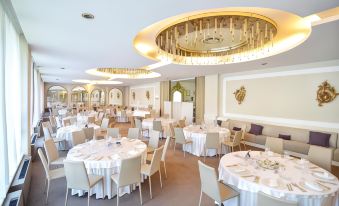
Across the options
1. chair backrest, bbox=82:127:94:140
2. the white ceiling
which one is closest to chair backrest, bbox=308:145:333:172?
the white ceiling

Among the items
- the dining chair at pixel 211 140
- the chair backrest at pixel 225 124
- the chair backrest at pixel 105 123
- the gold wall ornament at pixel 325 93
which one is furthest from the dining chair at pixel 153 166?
the gold wall ornament at pixel 325 93

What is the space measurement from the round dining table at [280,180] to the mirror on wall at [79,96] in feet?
64.3

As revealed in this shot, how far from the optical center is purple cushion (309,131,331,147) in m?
5.82

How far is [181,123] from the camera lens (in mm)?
8703

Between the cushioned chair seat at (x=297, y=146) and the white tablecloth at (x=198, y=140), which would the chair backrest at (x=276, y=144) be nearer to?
the white tablecloth at (x=198, y=140)

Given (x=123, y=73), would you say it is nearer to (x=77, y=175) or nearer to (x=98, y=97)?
(x=77, y=175)

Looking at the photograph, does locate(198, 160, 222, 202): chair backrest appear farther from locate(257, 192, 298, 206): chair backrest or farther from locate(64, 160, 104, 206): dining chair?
locate(64, 160, 104, 206): dining chair

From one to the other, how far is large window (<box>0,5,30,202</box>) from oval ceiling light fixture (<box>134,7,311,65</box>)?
2.54 metres

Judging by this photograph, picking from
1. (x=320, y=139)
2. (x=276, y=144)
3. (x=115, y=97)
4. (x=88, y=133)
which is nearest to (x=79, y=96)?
(x=115, y=97)

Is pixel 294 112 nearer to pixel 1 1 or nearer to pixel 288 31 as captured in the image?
pixel 288 31

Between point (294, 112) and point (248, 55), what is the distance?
10.2ft

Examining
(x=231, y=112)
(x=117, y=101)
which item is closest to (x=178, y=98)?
(x=231, y=112)

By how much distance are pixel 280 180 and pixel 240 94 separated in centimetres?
636

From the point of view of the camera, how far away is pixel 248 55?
5836mm
